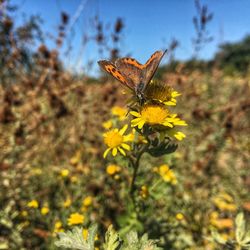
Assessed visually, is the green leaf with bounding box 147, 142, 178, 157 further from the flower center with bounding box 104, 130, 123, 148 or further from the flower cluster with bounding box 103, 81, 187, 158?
the flower center with bounding box 104, 130, 123, 148

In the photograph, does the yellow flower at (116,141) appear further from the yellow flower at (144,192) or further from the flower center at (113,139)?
the yellow flower at (144,192)

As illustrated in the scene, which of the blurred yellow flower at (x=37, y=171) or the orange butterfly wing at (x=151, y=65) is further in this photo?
the blurred yellow flower at (x=37, y=171)

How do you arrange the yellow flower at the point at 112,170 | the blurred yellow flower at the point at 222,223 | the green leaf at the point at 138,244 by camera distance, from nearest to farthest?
the green leaf at the point at 138,244, the yellow flower at the point at 112,170, the blurred yellow flower at the point at 222,223

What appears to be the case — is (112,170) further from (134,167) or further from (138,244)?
(138,244)

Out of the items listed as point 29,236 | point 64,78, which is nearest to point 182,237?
point 29,236

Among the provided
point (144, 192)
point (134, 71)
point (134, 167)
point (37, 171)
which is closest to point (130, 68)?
point (134, 71)

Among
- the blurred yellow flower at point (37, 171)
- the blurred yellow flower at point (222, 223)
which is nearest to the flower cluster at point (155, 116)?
the blurred yellow flower at point (222, 223)
